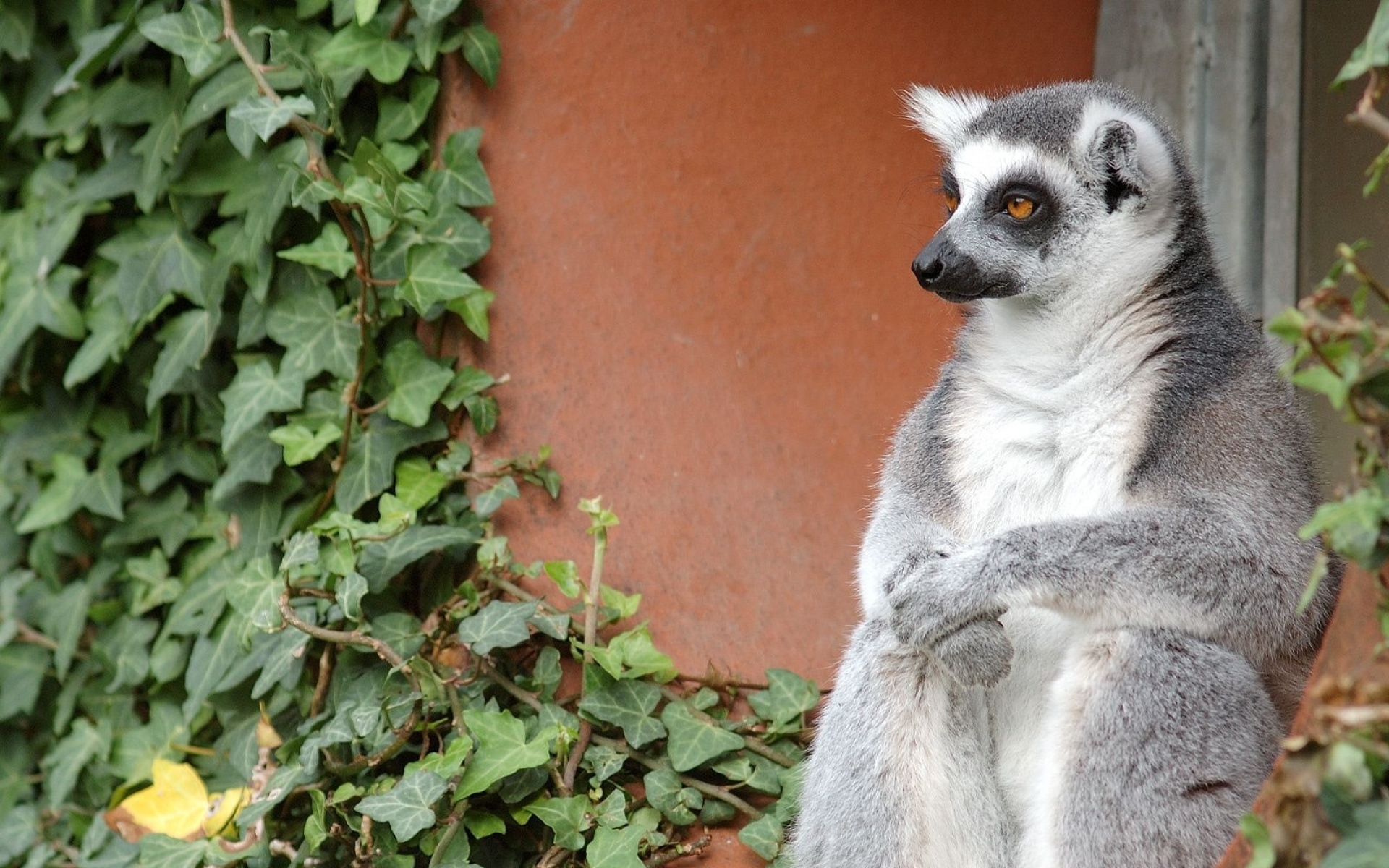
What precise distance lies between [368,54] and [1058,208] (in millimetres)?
1827

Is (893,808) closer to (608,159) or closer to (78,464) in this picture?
(608,159)

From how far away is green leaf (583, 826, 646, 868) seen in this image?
3076 millimetres

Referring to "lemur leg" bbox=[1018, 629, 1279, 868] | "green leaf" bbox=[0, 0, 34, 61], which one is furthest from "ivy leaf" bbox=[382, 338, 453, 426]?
"lemur leg" bbox=[1018, 629, 1279, 868]

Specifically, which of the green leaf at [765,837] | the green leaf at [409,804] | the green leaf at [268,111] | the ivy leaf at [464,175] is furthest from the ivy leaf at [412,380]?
the green leaf at [765,837]

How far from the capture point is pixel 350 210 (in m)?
3.57

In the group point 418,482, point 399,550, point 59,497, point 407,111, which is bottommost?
point 59,497

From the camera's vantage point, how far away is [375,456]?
12.0 ft

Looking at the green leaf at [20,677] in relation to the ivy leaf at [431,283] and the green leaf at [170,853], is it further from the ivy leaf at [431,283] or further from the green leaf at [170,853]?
the ivy leaf at [431,283]

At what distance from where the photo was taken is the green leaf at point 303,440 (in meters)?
3.62

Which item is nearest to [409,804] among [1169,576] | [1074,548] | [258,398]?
[258,398]

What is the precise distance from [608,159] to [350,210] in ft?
2.20

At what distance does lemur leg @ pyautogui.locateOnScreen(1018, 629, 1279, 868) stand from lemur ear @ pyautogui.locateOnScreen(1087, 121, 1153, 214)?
3.01 feet

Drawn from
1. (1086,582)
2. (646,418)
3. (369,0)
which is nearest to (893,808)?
(1086,582)

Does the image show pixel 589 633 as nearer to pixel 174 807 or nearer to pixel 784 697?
pixel 784 697
